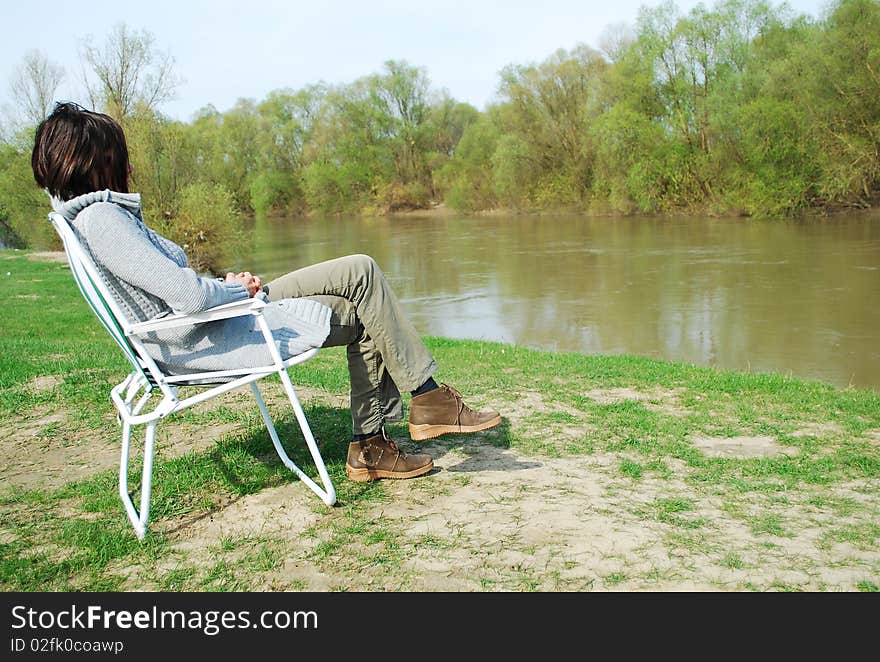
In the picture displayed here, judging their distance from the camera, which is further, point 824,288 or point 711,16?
point 711,16

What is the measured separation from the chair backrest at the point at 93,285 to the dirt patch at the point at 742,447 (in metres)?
2.95

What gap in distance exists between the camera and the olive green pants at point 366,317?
3184 mm

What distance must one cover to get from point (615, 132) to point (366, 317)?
1377 inches

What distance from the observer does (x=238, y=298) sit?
9.77 feet

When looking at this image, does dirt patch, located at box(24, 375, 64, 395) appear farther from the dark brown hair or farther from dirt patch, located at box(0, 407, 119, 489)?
the dark brown hair

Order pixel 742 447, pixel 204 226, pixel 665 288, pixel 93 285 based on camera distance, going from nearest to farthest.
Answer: pixel 93 285, pixel 742 447, pixel 665 288, pixel 204 226

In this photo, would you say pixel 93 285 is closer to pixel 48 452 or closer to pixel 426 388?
pixel 426 388

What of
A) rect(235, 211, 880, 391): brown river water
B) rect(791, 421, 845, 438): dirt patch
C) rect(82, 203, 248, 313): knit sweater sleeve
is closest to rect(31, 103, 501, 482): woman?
rect(82, 203, 248, 313): knit sweater sleeve

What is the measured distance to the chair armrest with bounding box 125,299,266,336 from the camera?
2.70m

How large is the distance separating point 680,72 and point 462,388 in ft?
109

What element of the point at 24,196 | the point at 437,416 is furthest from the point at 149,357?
the point at 24,196
